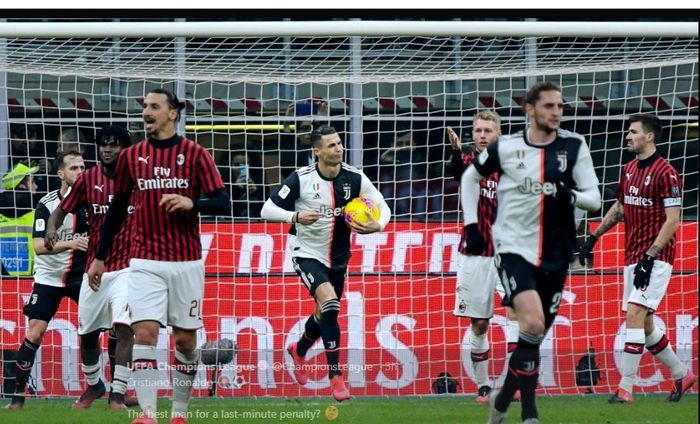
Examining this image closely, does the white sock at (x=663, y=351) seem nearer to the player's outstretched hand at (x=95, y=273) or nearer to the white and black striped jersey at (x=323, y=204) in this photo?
the white and black striped jersey at (x=323, y=204)

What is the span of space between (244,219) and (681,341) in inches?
151

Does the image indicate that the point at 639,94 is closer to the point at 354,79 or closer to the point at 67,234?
the point at 354,79

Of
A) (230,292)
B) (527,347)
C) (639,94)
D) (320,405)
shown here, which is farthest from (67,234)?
(639,94)

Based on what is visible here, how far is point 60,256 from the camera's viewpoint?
32.2ft

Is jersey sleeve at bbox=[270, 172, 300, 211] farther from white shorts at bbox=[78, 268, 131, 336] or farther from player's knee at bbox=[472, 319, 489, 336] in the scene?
player's knee at bbox=[472, 319, 489, 336]

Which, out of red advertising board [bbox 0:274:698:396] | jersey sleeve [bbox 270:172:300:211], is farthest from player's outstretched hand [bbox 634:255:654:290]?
jersey sleeve [bbox 270:172:300:211]

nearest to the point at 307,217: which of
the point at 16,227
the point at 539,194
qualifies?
the point at 539,194

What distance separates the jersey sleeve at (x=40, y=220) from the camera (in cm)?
962

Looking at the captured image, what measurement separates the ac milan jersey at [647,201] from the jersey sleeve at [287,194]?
2468 millimetres

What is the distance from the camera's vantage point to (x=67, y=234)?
9781 mm

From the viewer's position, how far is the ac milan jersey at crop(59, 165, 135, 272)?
29.7 ft

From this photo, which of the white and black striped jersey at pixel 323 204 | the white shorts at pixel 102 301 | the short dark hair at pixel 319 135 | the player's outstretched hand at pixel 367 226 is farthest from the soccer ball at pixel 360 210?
the white shorts at pixel 102 301

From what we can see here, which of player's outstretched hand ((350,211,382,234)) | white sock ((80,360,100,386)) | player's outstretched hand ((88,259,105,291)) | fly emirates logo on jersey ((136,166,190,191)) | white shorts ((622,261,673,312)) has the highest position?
fly emirates logo on jersey ((136,166,190,191))

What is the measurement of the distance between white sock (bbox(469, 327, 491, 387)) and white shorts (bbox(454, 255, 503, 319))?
184 millimetres
